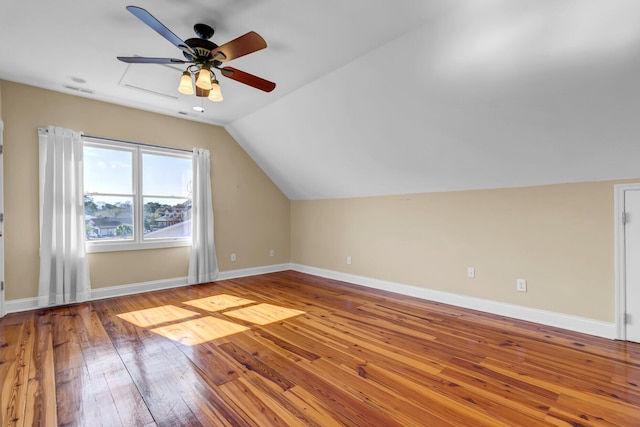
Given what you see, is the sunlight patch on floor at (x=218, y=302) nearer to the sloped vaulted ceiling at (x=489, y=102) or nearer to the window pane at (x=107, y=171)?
the window pane at (x=107, y=171)

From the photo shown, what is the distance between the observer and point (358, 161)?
4.27 metres

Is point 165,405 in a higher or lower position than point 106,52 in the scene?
lower

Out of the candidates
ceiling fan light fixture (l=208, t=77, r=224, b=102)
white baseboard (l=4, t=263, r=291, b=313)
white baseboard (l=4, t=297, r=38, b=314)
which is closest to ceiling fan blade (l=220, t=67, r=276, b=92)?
ceiling fan light fixture (l=208, t=77, r=224, b=102)

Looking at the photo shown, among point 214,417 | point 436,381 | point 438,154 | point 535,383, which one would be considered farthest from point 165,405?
point 438,154

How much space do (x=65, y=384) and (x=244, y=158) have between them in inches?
164

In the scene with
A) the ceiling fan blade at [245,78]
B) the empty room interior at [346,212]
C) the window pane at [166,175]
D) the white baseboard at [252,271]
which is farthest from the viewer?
the white baseboard at [252,271]

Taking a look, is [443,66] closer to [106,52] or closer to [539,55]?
[539,55]

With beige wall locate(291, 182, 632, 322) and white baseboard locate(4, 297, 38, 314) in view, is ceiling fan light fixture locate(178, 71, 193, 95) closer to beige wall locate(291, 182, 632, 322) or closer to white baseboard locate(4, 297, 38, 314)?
beige wall locate(291, 182, 632, 322)

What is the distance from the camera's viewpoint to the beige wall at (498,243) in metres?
2.87

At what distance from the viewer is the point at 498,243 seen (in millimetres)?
3453

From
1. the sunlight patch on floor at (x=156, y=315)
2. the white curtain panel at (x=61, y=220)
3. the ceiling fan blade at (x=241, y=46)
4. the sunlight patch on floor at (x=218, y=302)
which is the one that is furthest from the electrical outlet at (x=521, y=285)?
the white curtain panel at (x=61, y=220)

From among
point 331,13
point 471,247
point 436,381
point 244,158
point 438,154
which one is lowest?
point 436,381

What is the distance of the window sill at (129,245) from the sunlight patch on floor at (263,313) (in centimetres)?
185

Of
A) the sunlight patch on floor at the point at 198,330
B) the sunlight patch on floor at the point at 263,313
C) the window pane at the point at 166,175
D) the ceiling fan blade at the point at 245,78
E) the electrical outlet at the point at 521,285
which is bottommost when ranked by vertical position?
the sunlight patch on floor at the point at 263,313
